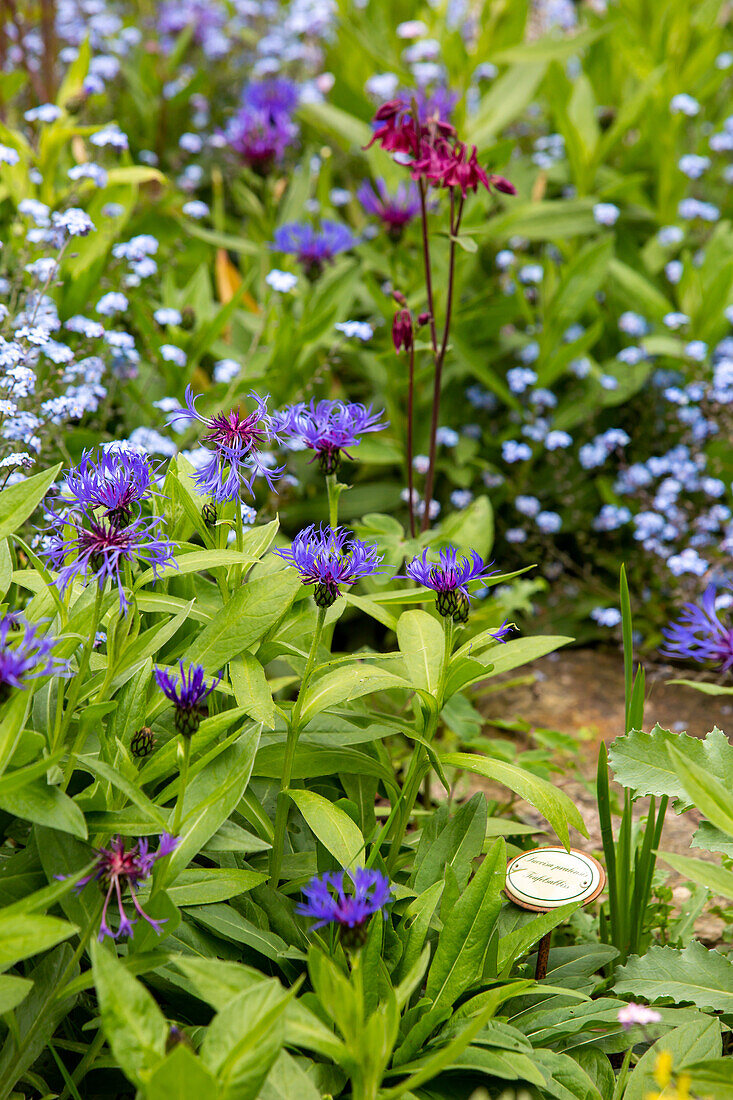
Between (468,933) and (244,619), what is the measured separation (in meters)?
0.55

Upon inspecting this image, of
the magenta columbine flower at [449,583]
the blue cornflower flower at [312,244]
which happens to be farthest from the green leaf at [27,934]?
the blue cornflower flower at [312,244]

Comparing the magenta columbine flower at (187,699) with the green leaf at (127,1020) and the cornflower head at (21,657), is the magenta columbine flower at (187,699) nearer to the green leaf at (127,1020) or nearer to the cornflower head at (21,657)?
the cornflower head at (21,657)

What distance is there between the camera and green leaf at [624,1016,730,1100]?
1.40 m

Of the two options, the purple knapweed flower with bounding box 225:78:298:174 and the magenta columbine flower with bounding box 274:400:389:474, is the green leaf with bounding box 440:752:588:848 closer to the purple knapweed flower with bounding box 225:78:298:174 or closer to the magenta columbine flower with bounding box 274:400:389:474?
the magenta columbine flower with bounding box 274:400:389:474

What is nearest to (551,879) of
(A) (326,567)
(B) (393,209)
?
(A) (326,567)

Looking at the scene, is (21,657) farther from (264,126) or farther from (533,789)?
(264,126)

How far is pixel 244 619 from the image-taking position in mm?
1512

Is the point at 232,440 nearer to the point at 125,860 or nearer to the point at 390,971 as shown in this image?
the point at 125,860

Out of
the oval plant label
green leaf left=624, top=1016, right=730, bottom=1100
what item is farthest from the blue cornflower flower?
green leaf left=624, top=1016, right=730, bottom=1100

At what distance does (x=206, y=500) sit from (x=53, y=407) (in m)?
0.63

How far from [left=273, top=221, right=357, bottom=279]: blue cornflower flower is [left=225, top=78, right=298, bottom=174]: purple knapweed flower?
1.05 ft

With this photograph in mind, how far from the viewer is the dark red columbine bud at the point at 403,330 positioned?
221cm

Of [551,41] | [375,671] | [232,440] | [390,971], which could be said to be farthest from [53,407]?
[551,41]

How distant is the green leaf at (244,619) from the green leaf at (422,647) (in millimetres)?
270
